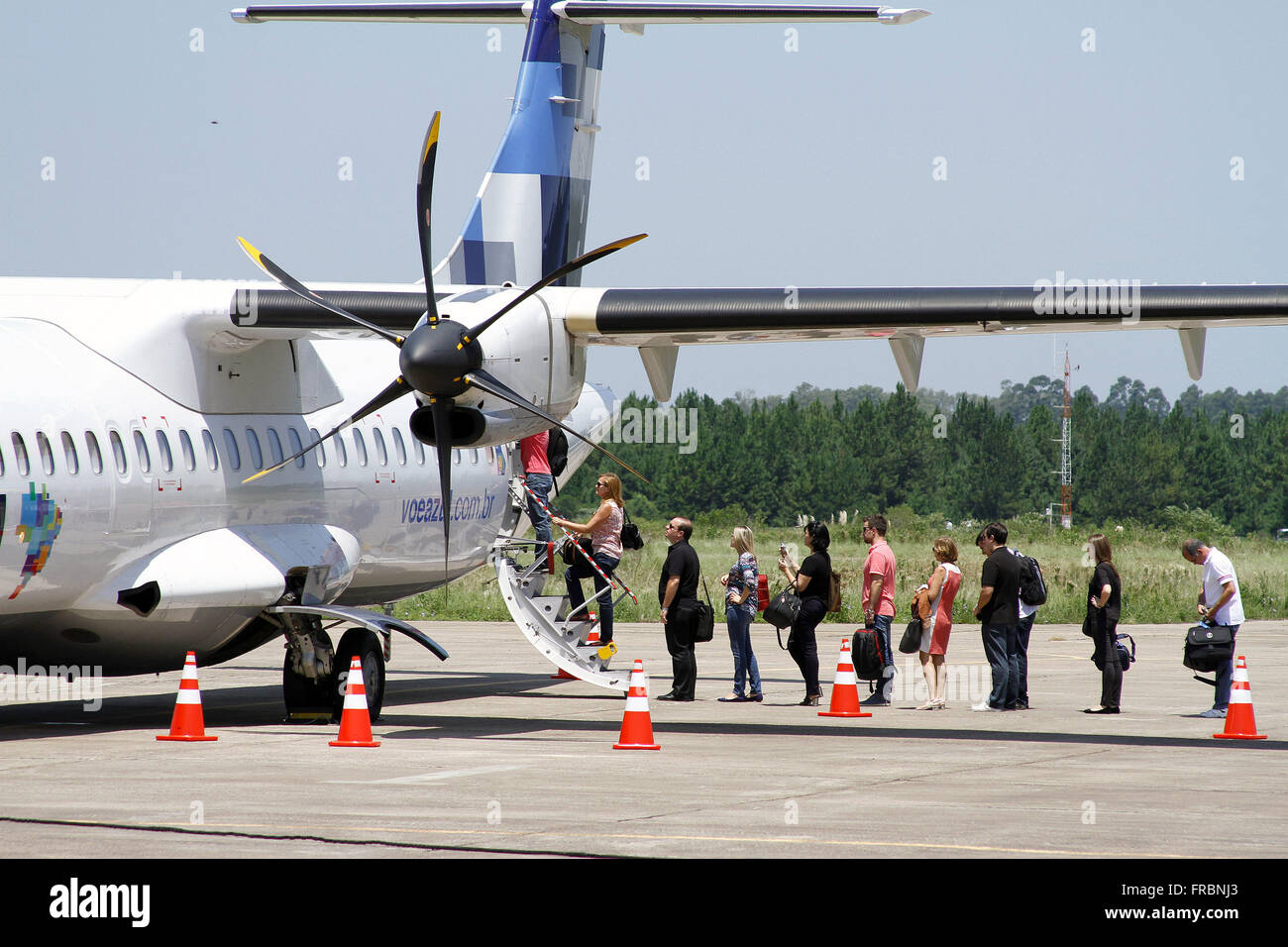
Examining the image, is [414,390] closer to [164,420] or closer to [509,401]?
[509,401]

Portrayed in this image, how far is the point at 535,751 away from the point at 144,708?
5256 mm

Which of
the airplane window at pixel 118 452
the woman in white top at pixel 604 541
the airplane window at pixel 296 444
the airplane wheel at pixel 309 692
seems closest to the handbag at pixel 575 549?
the woman in white top at pixel 604 541

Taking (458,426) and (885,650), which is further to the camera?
(885,650)

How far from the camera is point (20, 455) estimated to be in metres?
11.7

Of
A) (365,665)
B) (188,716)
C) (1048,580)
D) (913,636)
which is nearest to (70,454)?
(188,716)

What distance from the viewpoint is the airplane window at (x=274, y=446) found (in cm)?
1413

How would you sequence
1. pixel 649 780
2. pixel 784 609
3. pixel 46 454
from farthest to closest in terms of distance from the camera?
pixel 784 609
pixel 46 454
pixel 649 780

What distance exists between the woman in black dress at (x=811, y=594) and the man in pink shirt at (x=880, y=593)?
39cm

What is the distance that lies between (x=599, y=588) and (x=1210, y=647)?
6.25 meters

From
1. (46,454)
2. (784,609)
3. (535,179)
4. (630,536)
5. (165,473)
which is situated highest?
(535,179)

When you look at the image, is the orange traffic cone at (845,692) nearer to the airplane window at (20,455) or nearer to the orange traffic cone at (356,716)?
the orange traffic cone at (356,716)

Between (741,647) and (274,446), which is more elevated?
(274,446)

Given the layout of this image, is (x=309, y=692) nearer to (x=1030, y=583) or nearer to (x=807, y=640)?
(x=807, y=640)
